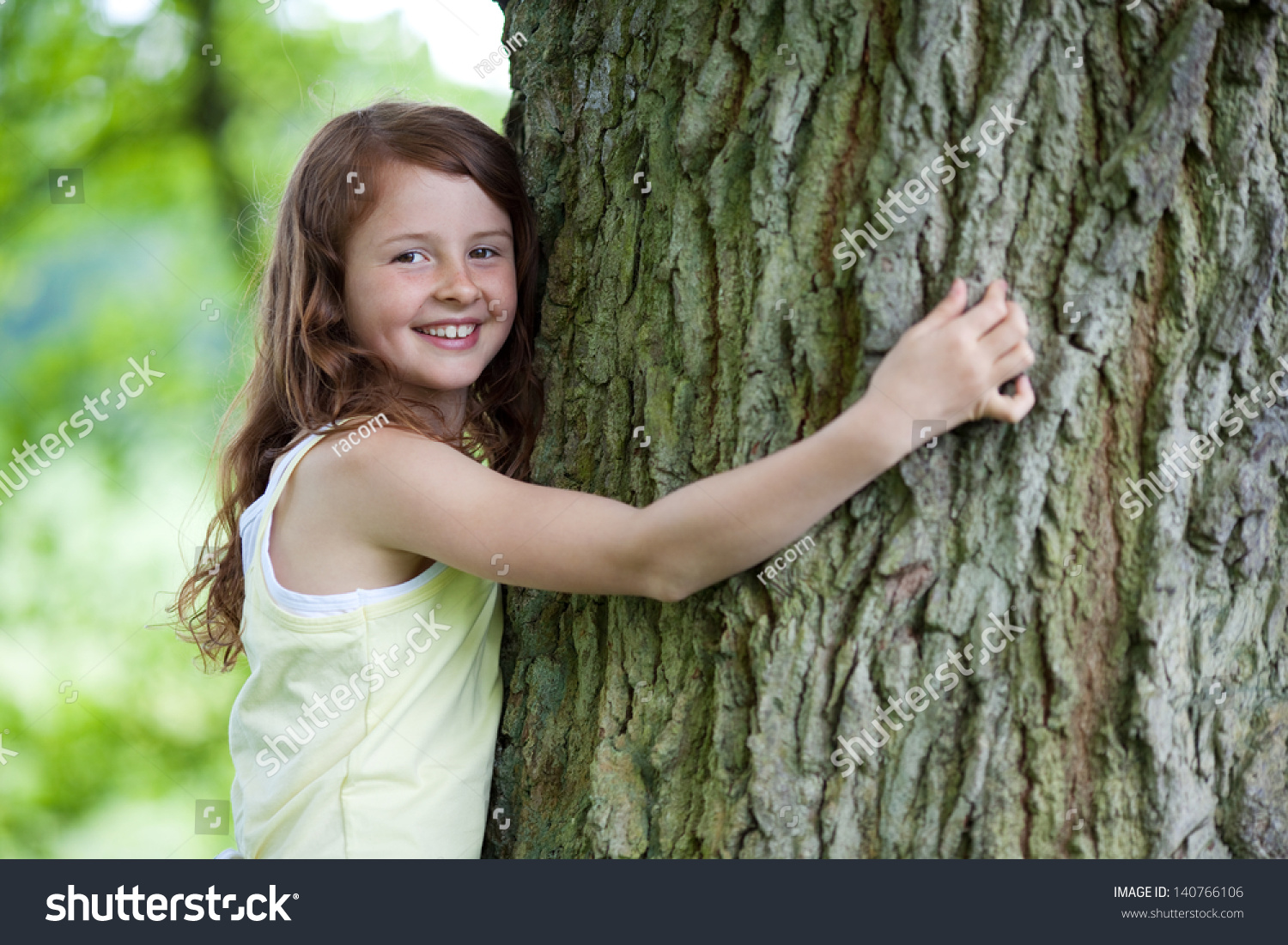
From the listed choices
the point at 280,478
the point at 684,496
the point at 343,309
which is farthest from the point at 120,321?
the point at 684,496

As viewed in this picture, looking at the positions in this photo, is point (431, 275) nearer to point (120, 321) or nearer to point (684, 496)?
point (684, 496)

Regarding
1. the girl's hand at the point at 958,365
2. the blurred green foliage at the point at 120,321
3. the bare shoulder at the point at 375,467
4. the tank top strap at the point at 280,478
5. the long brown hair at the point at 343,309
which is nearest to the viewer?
the girl's hand at the point at 958,365

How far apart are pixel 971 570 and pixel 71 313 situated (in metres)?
5.81

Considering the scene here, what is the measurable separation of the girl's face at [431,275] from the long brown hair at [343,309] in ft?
0.12

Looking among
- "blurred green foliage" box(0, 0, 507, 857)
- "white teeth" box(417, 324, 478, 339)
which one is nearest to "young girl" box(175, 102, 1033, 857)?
"white teeth" box(417, 324, 478, 339)

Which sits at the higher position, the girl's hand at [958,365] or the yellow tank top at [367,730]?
the girl's hand at [958,365]

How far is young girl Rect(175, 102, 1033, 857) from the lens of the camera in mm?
1424

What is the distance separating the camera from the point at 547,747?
5.89 ft

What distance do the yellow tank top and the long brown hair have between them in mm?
208

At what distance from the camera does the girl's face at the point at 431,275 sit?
1.88 meters

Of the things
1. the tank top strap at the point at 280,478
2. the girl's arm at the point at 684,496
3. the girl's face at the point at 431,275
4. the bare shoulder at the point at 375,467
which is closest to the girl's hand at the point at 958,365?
the girl's arm at the point at 684,496

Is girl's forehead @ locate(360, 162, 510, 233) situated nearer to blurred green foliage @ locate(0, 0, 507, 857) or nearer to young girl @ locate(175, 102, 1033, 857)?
young girl @ locate(175, 102, 1033, 857)

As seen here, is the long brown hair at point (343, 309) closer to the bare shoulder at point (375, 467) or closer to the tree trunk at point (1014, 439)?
the bare shoulder at point (375, 467)

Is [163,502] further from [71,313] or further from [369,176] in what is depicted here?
[369,176]
